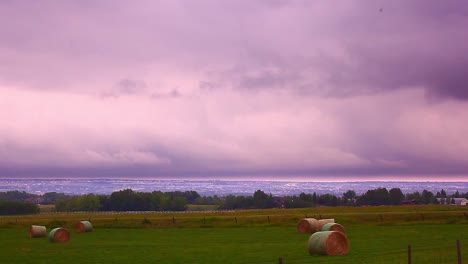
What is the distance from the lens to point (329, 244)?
34.7 metres

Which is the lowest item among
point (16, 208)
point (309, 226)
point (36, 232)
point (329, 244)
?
point (36, 232)

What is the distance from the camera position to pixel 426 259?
30516mm

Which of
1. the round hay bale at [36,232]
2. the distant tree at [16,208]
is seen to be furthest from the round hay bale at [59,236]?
the distant tree at [16,208]

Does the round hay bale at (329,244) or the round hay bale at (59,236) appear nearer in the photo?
the round hay bale at (329,244)

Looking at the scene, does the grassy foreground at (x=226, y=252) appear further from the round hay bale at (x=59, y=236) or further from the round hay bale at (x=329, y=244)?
the round hay bale at (x=59, y=236)

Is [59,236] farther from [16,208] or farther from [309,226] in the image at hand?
[16,208]

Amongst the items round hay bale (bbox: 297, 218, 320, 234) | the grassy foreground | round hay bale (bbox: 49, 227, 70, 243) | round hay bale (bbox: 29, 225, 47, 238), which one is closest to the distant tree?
round hay bale (bbox: 29, 225, 47, 238)

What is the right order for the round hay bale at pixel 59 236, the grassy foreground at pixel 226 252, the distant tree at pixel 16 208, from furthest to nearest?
the distant tree at pixel 16 208
the round hay bale at pixel 59 236
the grassy foreground at pixel 226 252

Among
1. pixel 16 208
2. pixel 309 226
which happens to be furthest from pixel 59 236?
pixel 16 208

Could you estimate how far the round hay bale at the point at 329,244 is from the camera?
34.7m

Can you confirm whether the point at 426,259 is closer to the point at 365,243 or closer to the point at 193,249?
the point at 365,243

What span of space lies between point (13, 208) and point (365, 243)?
→ 160m

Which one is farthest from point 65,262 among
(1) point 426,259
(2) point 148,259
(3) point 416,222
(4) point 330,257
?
(3) point 416,222

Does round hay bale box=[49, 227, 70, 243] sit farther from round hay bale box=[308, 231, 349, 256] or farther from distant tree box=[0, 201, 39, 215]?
distant tree box=[0, 201, 39, 215]
